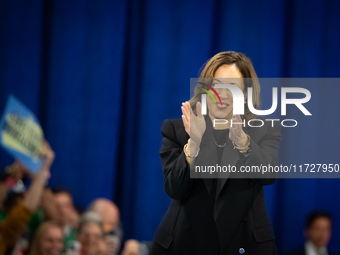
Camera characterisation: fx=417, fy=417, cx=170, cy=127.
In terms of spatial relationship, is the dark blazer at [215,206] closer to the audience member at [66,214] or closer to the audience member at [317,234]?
the audience member at [66,214]

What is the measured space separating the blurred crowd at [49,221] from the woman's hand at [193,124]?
1051 millimetres

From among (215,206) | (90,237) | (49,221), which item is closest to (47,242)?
(49,221)

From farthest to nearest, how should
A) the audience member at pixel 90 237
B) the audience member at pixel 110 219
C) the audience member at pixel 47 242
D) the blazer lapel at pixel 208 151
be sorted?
1. the audience member at pixel 110 219
2. the audience member at pixel 90 237
3. the audience member at pixel 47 242
4. the blazer lapel at pixel 208 151

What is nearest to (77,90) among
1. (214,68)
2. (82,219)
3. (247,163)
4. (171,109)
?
(171,109)

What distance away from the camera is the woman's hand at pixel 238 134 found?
43.6 inches

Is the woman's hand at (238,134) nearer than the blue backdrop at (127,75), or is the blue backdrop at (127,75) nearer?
the woman's hand at (238,134)

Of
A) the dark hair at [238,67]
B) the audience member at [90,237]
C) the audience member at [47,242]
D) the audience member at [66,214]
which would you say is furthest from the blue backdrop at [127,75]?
the dark hair at [238,67]

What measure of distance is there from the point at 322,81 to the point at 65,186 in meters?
1.73

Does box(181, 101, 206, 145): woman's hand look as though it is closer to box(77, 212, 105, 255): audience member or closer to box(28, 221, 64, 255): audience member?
box(28, 221, 64, 255): audience member

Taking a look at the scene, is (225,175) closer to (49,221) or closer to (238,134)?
(238,134)

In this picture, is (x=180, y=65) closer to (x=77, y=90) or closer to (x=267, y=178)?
(x=77, y=90)

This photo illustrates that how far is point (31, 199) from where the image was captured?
200cm

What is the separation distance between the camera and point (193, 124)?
1.16 m

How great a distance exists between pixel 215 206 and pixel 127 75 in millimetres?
1567
